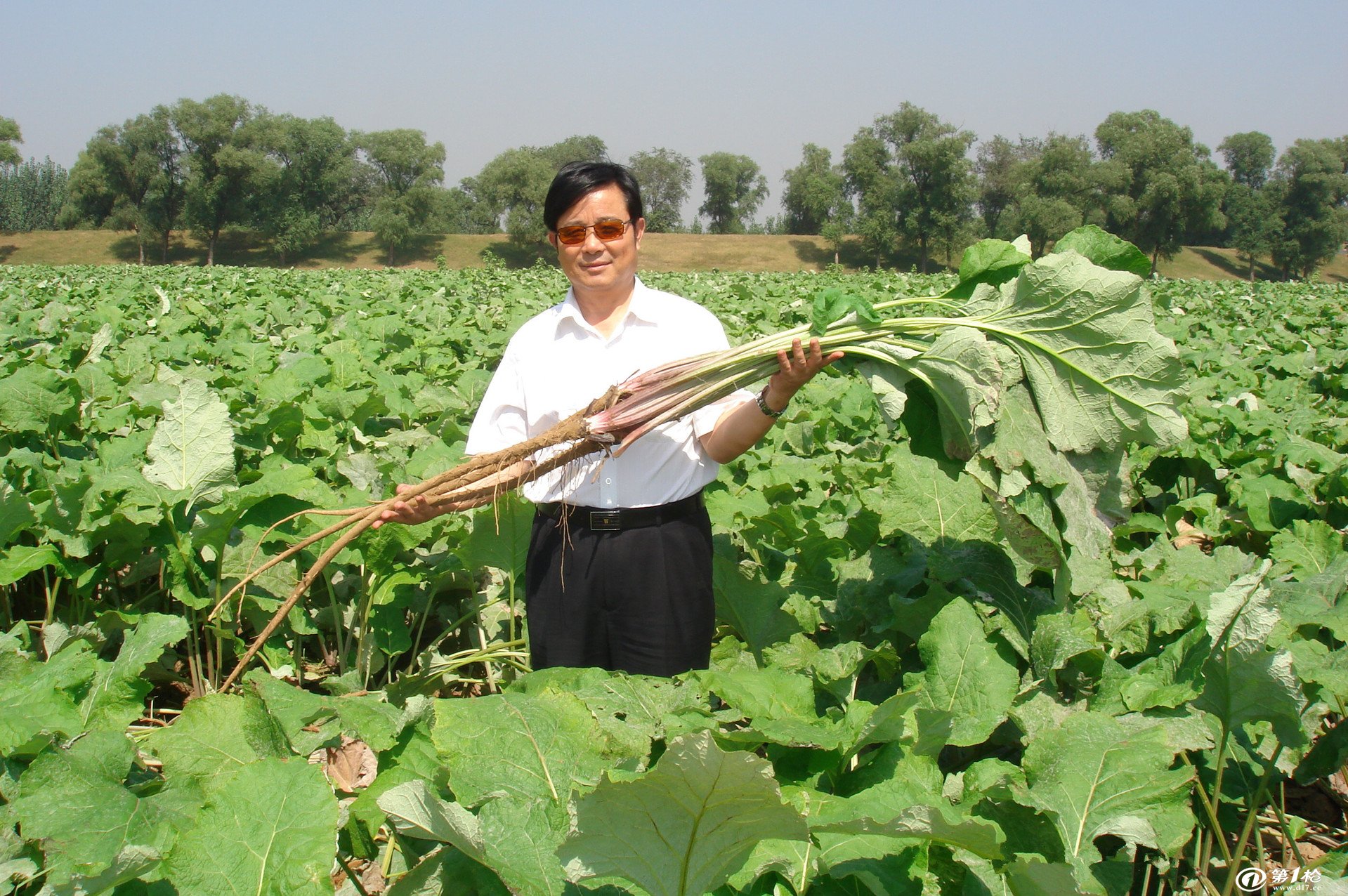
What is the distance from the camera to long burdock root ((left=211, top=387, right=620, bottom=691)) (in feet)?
7.89

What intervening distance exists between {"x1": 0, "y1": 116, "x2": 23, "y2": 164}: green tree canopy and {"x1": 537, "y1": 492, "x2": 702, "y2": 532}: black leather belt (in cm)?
8866

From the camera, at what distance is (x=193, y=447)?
290 centimetres

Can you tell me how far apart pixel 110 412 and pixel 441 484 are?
2394 mm

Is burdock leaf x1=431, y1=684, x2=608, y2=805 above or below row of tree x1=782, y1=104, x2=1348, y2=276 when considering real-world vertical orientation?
below

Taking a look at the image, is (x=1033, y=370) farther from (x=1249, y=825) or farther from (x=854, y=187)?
(x=854, y=187)

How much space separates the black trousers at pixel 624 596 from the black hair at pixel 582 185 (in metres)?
0.84

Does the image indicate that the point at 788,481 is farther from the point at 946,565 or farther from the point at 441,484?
the point at 441,484

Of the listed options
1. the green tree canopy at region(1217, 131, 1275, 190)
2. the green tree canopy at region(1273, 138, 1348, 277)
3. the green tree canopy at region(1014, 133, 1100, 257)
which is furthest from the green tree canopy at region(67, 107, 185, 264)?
the green tree canopy at region(1217, 131, 1275, 190)

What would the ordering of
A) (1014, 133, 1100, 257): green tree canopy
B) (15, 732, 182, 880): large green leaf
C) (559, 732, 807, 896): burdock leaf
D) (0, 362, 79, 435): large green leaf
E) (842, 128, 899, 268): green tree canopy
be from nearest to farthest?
(559, 732, 807, 896): burdock leaf, (15, 732, 182, 880): large green leaf, (0, 362, 79, 435): large green leaf, (1014, 133, 1100, 257): green tree canopy, (842, 128, 899, 268): green tree canopy

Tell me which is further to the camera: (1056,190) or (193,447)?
(1056,190)

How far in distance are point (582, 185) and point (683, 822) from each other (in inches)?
67.2

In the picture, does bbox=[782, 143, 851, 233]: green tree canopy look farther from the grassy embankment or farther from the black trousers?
the black trousers

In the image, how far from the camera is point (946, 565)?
96.0 inches

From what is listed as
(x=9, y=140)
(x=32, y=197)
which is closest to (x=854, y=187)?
(x=9, y=140)
